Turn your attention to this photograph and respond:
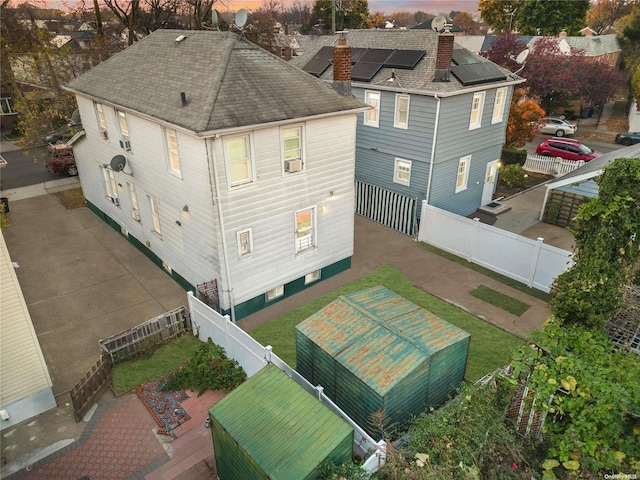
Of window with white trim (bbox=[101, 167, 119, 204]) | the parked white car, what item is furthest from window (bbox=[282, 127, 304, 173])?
the parked white car

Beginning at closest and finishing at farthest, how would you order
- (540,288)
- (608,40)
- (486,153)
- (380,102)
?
(540,288), (380,102), (486,153), (608,40)

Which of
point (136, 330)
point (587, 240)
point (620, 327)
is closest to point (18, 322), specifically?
point (136, 330)

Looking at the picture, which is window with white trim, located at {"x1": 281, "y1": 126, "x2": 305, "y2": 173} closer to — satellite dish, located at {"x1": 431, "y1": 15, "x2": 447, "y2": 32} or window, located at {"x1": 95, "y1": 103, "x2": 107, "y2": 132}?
window, located at {"x1": 95, "y1": 103, "x2": 107, "y2": 132}

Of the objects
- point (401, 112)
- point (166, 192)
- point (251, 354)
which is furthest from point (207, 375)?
point (401, 112)

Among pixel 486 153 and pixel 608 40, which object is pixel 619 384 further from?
pixel 608 40

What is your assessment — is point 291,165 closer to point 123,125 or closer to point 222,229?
point 222,229

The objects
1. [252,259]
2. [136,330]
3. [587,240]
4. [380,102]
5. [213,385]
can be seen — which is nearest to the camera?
[587,240]
